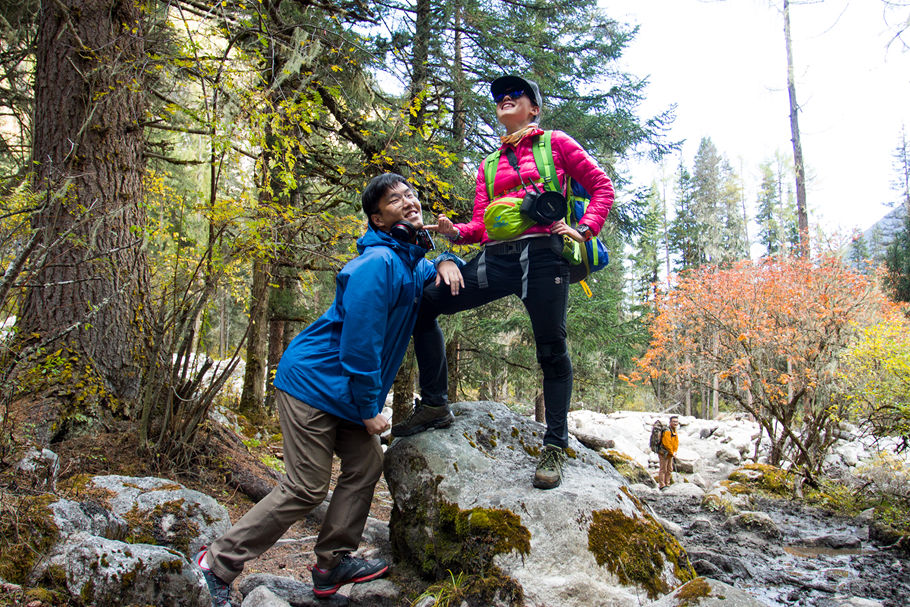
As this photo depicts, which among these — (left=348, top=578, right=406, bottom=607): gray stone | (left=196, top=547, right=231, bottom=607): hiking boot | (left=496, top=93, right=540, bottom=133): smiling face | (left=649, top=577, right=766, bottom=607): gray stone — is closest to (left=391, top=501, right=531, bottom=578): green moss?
(left=348, top=578, right=406, bottom=607): gray stone

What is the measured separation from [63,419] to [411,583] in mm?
3016

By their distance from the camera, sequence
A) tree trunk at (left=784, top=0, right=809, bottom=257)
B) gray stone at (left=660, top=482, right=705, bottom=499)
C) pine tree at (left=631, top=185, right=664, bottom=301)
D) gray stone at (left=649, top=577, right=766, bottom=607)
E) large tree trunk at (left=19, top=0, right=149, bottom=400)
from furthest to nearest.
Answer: pine tree at (left=631, top=185, right=664, bottom=301)
tree trunk at (left=784, top=0, right=809, bottom=257)
gray stone at (left=660, top=482, right=705, bottom=499)
large tree trunk at (left=19, top=0, right=149, bottom=400)
gray stone at (left=649, top=577, right=766, bottom=607)

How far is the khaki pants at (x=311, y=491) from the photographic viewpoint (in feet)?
8.00

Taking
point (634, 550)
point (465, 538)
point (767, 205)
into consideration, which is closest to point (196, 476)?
point (465, 538)

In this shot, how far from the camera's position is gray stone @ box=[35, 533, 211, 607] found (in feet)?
7.36

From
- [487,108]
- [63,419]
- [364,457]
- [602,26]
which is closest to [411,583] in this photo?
[364,457]

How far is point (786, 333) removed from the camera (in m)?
11.1

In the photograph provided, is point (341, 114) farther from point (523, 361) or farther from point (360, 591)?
point (523, 361)

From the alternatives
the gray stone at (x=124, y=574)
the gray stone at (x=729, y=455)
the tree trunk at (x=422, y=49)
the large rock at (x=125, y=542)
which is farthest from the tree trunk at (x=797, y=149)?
the gray stone at (x=124, y=574)

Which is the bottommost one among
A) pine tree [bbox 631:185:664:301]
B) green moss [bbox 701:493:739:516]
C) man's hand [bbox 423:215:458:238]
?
green moss [bbox 701:493:739:516]

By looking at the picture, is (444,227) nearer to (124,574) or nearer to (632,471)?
(124,574)

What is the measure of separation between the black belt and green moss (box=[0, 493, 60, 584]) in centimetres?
268

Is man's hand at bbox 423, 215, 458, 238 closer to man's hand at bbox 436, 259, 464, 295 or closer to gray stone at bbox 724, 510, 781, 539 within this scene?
man's hand at bbox 436, 259, 464, 295

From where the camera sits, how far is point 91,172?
436 cm
